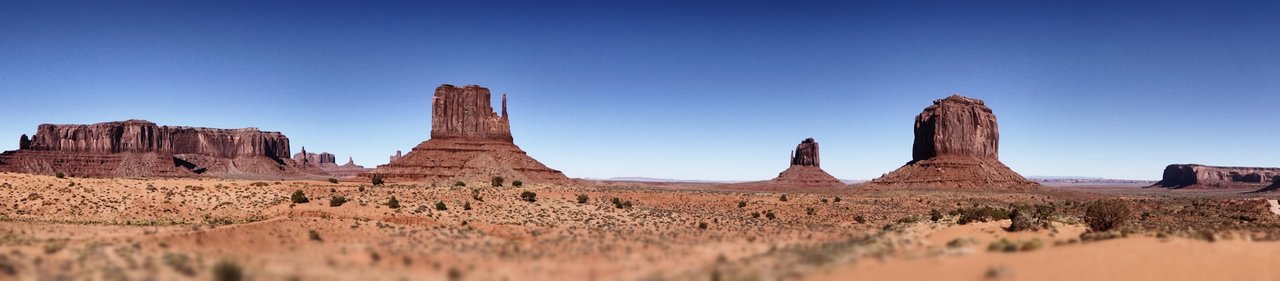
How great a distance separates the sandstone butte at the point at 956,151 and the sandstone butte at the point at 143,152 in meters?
141

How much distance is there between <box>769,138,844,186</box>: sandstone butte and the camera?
6196 inches

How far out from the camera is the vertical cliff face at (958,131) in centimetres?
11194

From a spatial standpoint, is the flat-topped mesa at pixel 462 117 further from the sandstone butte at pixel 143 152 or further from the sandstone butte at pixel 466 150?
the sandstone butte at pixel 143 152

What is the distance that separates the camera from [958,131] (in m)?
112

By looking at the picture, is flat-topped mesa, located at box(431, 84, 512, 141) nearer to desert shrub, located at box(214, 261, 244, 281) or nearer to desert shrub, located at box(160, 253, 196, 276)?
desert shrub, located at box(160, 253, 196, 276)

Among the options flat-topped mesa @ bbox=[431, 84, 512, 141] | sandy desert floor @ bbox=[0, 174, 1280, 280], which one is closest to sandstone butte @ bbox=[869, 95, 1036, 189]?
sandy desert floor @ bbox=[0, 174, 1280, 280]

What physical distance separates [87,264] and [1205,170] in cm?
24548

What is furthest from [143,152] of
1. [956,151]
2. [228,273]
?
[228,273]

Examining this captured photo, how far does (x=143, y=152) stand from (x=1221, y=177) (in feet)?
924

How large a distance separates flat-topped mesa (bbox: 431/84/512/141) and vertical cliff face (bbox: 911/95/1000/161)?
70.9m

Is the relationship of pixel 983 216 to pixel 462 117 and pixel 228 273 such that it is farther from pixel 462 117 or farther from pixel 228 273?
pixel 462 117

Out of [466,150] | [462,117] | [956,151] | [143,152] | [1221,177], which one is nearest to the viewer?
[466,150]

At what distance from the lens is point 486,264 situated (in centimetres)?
1805

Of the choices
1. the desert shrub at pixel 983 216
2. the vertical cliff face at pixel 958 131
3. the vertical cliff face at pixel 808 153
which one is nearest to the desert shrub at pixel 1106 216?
the desert shrub at pixel 983 216
